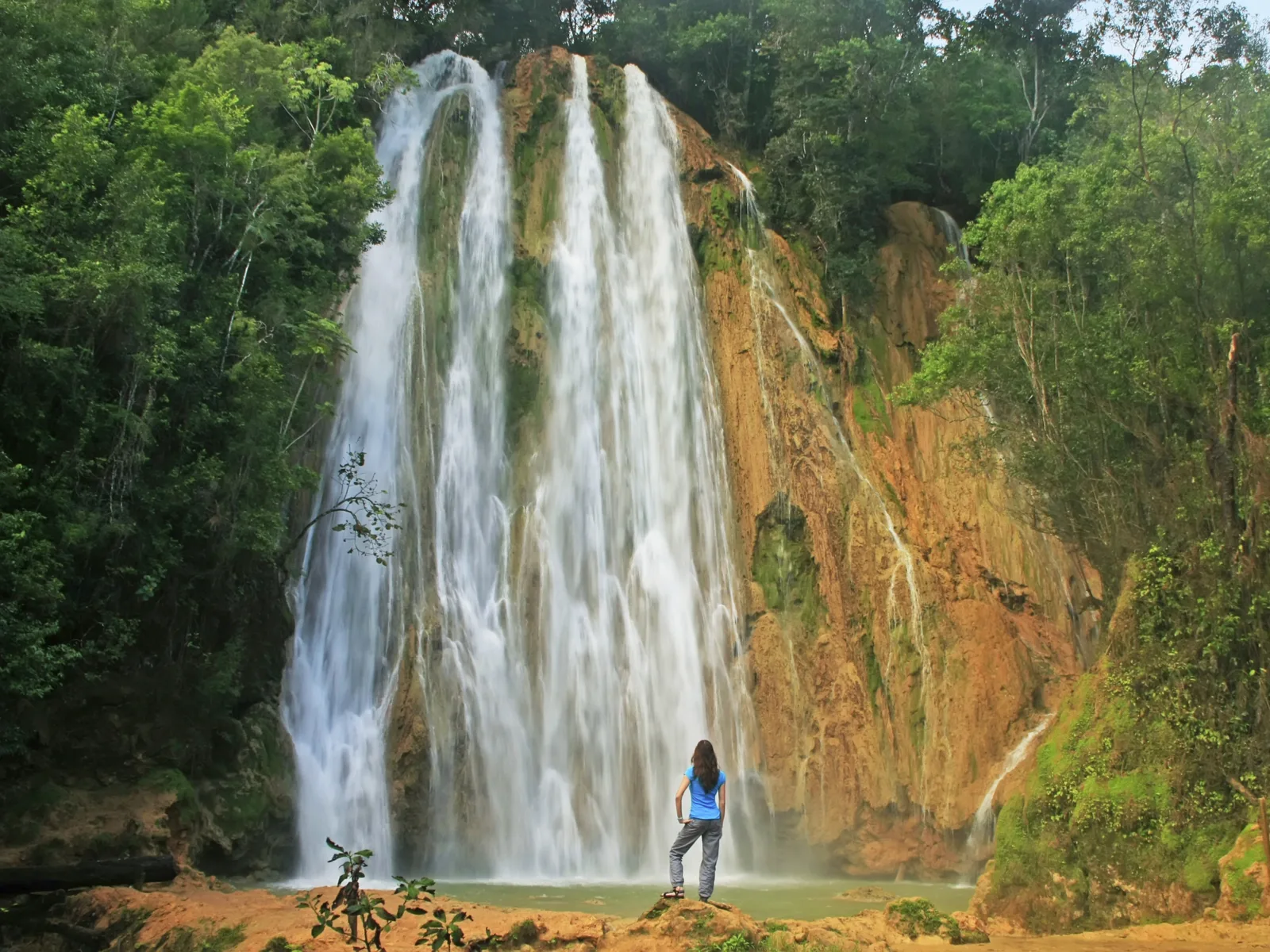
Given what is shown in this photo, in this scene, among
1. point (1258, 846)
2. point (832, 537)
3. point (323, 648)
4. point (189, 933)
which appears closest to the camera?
point (189, 933)

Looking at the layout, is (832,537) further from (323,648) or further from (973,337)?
(323,648)

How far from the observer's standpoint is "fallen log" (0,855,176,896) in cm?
997

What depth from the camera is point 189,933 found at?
878cm

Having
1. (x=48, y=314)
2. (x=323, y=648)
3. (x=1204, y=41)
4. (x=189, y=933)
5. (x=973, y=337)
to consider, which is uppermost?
(x=1204, y=41)

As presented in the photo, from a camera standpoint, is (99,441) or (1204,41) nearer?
(99,441)

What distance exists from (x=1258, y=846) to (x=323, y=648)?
13.3 meters

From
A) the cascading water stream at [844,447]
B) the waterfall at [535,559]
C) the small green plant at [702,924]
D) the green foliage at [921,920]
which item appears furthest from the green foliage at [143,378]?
the cascading water stream at [844,447]

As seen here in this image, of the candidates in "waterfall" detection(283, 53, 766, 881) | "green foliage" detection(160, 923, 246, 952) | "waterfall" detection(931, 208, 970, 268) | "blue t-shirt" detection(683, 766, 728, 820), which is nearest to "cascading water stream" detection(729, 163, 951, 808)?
"waterfall" detection(283, 53, 766, 881)

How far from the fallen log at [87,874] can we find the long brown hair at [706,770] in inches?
248

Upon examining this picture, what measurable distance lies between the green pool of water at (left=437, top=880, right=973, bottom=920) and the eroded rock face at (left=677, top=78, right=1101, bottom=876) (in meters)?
1.77

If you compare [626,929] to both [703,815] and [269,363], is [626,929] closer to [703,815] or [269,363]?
[703,815]

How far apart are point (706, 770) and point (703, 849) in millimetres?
623

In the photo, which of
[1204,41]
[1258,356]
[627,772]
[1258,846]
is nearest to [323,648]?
[627,772]

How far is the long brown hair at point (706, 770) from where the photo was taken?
8.27m
